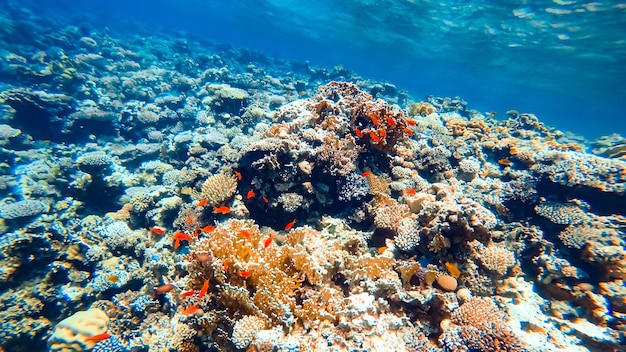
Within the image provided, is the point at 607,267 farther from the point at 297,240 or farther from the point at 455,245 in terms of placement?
the point at 297,240

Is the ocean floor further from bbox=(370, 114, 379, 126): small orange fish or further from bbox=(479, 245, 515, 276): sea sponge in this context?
Result: bbox=(370, 114, 379, 126): small orange fish

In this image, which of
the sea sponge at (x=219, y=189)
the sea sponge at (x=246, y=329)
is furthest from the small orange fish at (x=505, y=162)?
the sea sponge at (x=246, y=329)

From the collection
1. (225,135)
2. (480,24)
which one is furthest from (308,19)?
(225,135)

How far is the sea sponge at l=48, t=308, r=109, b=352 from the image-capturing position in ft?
15.3

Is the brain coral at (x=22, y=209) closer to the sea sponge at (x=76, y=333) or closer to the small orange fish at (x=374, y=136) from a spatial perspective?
the sea sponge at (x=76, y=333)

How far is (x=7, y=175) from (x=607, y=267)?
18174 millimetres

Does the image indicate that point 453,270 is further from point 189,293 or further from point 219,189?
point 219,189

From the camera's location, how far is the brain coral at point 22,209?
8219 mm

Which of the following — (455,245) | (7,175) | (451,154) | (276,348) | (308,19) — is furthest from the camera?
(308,19)

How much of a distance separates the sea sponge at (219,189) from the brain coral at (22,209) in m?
6.31

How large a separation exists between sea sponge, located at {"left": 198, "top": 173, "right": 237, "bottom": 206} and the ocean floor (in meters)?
0.04

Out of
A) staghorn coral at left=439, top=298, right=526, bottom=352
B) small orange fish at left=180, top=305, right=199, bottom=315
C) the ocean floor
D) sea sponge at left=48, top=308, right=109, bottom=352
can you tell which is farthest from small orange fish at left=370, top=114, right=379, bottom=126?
sea sponge at left=48, top=308, right=109, bottom=352

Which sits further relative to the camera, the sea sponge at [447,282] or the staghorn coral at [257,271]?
the sea sponge at [447,282]

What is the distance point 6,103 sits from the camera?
39.6 ft
